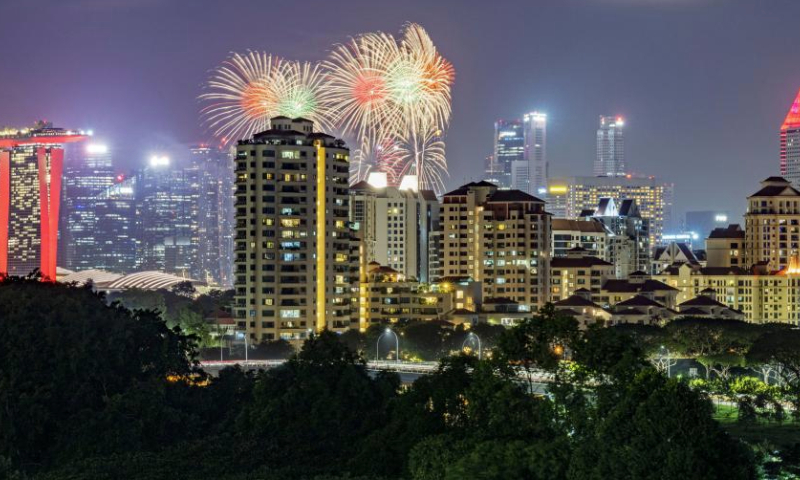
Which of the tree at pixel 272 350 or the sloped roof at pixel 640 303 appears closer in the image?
the tree at pixel 272 350

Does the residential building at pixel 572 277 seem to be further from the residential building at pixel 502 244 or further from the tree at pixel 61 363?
the tree at pixel 61 363

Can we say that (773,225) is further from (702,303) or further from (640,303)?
(640,303)

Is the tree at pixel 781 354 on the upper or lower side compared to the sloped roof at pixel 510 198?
lower

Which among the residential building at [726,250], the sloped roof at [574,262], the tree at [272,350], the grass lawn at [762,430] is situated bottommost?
the grass lawn at [762,430]

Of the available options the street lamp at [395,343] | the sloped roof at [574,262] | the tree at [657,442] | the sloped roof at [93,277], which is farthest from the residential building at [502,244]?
the tree at [657,442]

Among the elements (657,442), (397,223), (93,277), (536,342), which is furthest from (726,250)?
(657,442)

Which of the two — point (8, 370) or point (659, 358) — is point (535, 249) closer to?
point (659, 358)

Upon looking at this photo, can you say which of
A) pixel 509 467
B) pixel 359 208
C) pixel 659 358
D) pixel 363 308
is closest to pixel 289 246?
pixel 363 308
